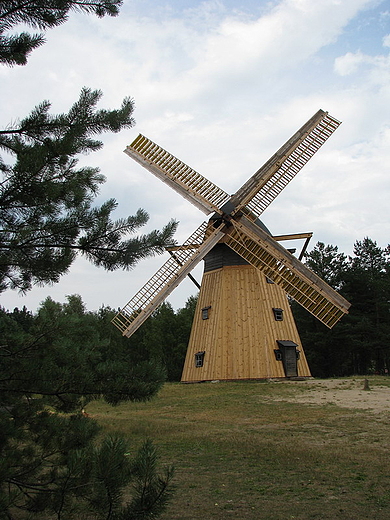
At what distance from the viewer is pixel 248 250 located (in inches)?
774

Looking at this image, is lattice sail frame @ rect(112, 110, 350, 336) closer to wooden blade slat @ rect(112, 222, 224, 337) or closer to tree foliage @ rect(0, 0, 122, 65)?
wooden blade slat @ rect(112, 222, 224, 337)

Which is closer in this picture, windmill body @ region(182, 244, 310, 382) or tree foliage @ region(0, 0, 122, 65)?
tree foliage @ region(0, 0, 122, 65)

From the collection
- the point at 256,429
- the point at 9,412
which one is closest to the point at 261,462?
the point at 256,429

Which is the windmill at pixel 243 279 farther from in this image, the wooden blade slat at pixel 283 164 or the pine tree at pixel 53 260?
the pine tree at pixel 53 260

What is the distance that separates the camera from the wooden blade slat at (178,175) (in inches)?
783

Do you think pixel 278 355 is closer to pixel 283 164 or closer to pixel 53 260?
pixel 283 164

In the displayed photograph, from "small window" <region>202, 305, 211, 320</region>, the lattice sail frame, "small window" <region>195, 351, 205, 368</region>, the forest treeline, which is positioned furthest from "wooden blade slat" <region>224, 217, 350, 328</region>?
the forest treeline

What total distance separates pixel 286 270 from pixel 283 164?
4.68 m

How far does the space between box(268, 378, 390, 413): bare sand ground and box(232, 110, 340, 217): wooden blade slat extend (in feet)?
24.3

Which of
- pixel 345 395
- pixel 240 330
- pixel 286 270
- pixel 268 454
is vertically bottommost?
pixel 268 454

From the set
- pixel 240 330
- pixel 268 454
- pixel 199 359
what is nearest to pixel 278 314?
pixel 240 330

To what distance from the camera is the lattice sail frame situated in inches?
738

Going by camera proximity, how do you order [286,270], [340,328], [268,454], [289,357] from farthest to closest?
[340,328] < [289,357] < [286,270] < [268,454]

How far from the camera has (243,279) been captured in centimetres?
2181
